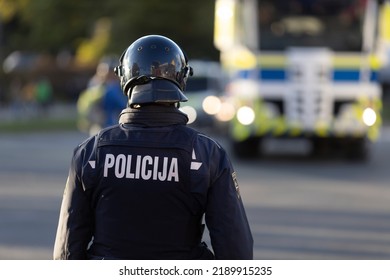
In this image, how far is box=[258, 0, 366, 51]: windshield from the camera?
63.3 feet

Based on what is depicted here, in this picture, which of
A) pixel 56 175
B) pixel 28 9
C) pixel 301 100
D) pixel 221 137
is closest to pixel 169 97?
pixel 56 175

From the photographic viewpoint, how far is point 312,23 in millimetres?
19453

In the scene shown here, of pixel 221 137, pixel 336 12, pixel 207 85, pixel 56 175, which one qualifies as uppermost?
pixel 207 85

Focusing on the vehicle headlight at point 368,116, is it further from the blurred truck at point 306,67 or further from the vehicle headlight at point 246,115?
the vehicle headlight at point 246,115

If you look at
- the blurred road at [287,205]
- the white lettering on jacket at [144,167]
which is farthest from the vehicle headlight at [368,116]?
the white lettering on jacket at [144,167]

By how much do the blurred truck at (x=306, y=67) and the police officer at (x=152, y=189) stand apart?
1514cm

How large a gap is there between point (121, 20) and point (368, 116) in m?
30.2

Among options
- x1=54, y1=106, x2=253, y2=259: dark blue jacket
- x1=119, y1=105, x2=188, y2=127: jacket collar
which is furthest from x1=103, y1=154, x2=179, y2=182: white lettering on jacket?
x1=119, y1=105, x2=188, y2=127: jacket collar

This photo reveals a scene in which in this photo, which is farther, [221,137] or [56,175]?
[221,137]

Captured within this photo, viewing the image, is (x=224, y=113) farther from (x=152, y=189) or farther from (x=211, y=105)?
(x=152, y=189)
